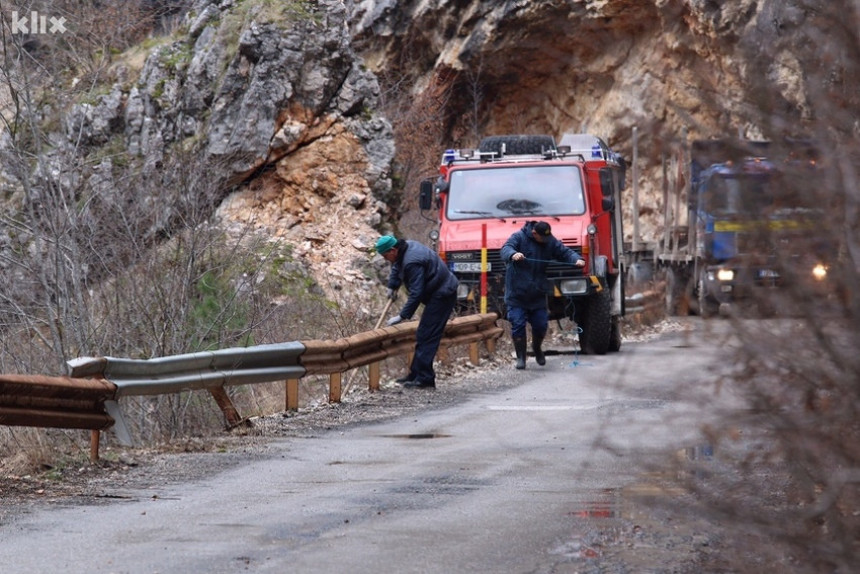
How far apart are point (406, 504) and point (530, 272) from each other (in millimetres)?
9458

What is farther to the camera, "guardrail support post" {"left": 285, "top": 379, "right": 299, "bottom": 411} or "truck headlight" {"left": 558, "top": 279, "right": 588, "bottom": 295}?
"truck headlight" {"left": 558, "top": 279, "right": 588, "bottom": 295}

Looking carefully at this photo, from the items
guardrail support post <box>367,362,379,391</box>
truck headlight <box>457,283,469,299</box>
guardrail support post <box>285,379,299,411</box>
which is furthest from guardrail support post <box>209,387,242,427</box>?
truck headlight <box>457,283,469,299</box>

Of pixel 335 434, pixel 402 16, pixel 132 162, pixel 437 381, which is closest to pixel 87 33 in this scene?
pixel 132 162

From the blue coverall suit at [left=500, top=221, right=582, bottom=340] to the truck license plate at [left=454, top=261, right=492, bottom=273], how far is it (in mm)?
2208

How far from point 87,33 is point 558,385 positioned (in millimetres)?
8525

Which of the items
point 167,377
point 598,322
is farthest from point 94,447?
point 598,322

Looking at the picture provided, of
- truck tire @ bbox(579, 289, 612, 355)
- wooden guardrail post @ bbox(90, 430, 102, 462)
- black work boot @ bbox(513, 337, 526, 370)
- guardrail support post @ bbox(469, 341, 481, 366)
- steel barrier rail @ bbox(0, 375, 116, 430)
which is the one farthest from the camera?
truck tire @ bbox(579, 289, 612, 355)

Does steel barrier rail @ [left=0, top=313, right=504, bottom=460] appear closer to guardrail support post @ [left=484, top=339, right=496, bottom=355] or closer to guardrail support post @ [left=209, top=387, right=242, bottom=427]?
guardrail support post @ [left=209, top=387, right=242, bottom=427]

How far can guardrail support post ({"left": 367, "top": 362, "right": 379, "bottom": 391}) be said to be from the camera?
1453 centimetres

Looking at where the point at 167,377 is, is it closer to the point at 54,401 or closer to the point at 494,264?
the point at 54,401

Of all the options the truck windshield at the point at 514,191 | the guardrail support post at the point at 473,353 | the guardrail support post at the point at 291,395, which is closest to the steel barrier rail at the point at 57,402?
the guardrail support post at the point at 291,395

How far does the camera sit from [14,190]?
16375 millimetres

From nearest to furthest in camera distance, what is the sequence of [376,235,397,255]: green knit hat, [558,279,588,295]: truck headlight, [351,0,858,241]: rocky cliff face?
1. [376,235,397,255]: green knit hat
2. [558,279,588,295]: truck headlight
3. [351,0,858,241]: rocky cliff face

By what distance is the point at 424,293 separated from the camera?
14.7 meters
